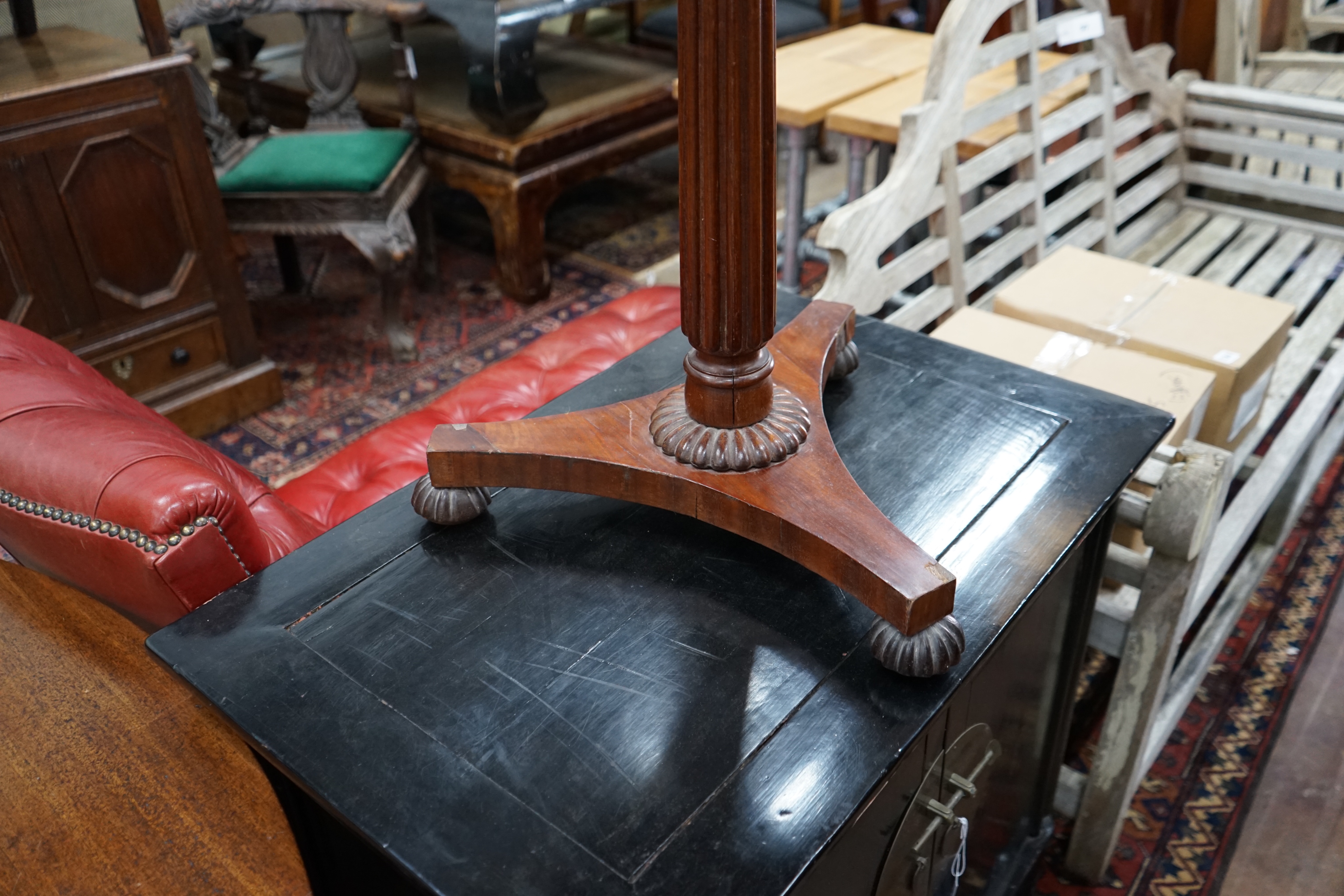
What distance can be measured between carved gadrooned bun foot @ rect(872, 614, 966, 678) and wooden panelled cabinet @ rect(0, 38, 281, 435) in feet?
7.24

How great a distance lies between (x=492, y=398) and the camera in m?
1.92

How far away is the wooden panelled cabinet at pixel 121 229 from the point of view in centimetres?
223

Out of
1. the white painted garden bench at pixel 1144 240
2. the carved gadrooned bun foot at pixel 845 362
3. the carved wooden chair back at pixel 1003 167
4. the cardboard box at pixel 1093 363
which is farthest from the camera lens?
the carved wooden chair back at pixel 1003 167

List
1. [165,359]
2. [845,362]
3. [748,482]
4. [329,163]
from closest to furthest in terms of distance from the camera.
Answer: [748,482] → [845,362] → [165,359] → [329,163]

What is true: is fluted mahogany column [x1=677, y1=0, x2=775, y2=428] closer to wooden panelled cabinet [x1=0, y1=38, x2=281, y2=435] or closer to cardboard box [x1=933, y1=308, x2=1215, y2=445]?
cardboard box [x1=933, y1=308, x2=1215, y2=445]

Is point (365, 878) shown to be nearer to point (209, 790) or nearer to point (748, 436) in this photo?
point (209, 790)

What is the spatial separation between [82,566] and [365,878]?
0.41m

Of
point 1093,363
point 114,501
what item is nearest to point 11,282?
point 114,501

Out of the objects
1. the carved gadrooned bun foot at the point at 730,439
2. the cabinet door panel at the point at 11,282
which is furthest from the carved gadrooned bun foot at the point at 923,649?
the cabinet door panel at the point at 11,282

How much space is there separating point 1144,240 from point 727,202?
204 cm

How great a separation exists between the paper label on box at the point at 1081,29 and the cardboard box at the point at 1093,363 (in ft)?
2.57

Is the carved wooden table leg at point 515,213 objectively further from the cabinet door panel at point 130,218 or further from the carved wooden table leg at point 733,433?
the carved wooden table leg at point 733,433

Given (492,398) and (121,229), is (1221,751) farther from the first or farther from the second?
(121,229)

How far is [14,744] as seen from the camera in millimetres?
918
